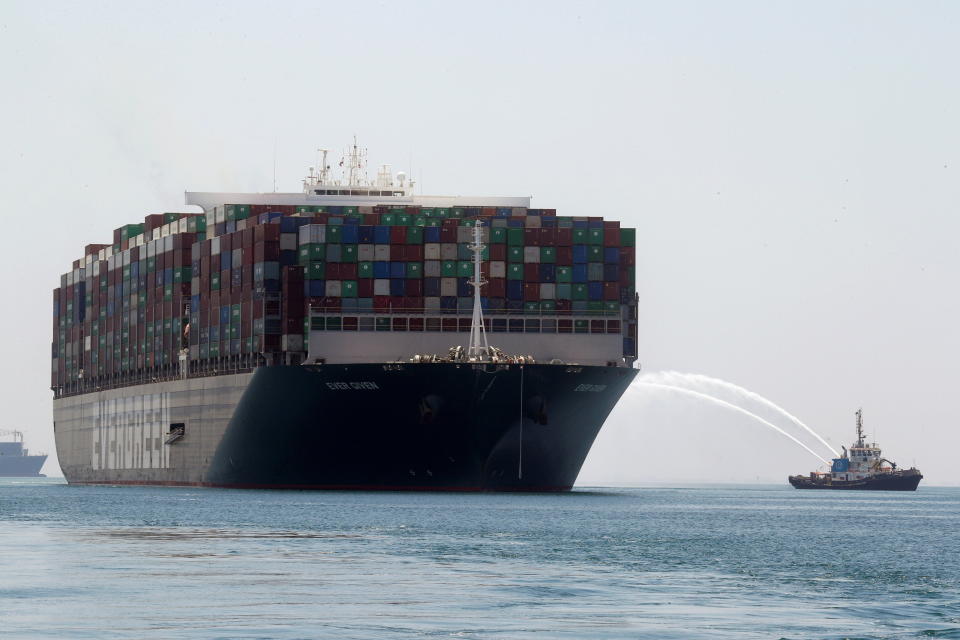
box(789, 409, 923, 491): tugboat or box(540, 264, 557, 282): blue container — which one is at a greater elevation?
box(540, 264, 557, 282): blue container

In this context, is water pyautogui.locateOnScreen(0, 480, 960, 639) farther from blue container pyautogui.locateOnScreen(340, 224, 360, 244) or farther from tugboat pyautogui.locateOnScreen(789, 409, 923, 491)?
tugboat pyautogui.locateOnScreen(789, 409, 923, 491)

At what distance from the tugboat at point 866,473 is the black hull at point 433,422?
6997cm

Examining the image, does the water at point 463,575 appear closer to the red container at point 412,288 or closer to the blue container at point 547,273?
the red container at point 412,288

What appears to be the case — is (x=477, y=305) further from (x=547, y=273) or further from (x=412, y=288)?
(x=547, y=273)

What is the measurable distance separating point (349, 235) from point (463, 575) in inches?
2205

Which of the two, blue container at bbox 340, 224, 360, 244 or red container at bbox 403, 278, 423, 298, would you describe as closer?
red container at bbox 403, 278, 423, 298

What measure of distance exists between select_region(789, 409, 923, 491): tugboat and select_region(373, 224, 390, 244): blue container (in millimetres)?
76254

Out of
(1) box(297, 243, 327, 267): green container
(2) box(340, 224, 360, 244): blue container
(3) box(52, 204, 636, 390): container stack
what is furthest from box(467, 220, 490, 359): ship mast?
(1) box(297, 243, 327, 267): green container

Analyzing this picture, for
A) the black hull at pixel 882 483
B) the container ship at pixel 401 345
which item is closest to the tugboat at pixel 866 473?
the black hull at pixel 882 483

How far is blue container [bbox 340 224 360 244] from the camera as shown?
99.3 m

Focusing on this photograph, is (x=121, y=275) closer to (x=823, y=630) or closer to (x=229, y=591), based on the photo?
(x=229, y=591)

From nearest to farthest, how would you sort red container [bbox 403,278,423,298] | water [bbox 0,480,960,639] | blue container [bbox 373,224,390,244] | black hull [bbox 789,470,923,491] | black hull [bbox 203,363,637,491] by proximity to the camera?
water [bbox 0,480,960,639]
black hull [bbox 203,363,637,491]
red container [bbox 403,278,423,298]
blue container [bbox 373,224,390,244]
black hull [bbox 789,470,923,491]

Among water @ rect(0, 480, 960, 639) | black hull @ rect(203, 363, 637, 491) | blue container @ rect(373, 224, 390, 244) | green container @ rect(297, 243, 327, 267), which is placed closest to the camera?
water @ rect(0, 480, 960, 639)

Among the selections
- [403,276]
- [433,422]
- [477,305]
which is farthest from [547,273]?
[433,422]
